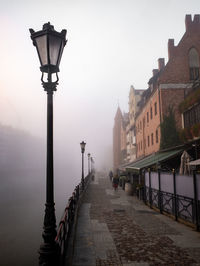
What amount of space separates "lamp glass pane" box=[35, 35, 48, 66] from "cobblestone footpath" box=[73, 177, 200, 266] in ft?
17.4

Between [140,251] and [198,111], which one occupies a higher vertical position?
[198,111]

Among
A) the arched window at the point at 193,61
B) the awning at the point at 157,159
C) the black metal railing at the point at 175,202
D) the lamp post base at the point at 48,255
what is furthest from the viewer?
the arched window at the point at 193,61

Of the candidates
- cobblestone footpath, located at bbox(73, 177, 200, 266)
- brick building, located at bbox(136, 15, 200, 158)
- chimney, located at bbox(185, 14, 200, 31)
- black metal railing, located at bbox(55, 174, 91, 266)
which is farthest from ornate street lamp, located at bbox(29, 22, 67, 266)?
chimney, located at bbox(185, 14, 200, 31)

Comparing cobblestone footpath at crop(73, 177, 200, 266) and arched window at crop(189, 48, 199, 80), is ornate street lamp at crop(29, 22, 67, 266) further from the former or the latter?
arched window at crop(189, 48, 199, 80)

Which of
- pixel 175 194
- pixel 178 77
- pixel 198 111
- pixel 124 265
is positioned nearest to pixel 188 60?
pixel 178 77

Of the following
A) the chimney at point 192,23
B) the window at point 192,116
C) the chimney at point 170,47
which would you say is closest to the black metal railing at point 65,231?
the window at point 192,116

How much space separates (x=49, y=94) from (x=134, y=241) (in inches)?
233

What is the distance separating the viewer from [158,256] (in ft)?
20.8

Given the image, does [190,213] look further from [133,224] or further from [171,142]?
[171,142]

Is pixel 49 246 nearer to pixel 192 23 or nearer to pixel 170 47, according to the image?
pixel 170 47

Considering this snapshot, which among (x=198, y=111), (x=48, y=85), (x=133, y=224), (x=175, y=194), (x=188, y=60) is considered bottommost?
(x=133, y=224)

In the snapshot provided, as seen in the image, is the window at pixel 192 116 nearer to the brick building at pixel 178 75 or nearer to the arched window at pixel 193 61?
the brick building at pixel 178 75

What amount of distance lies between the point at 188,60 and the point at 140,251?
24908 millimetres

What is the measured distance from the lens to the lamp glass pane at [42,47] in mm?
4316
